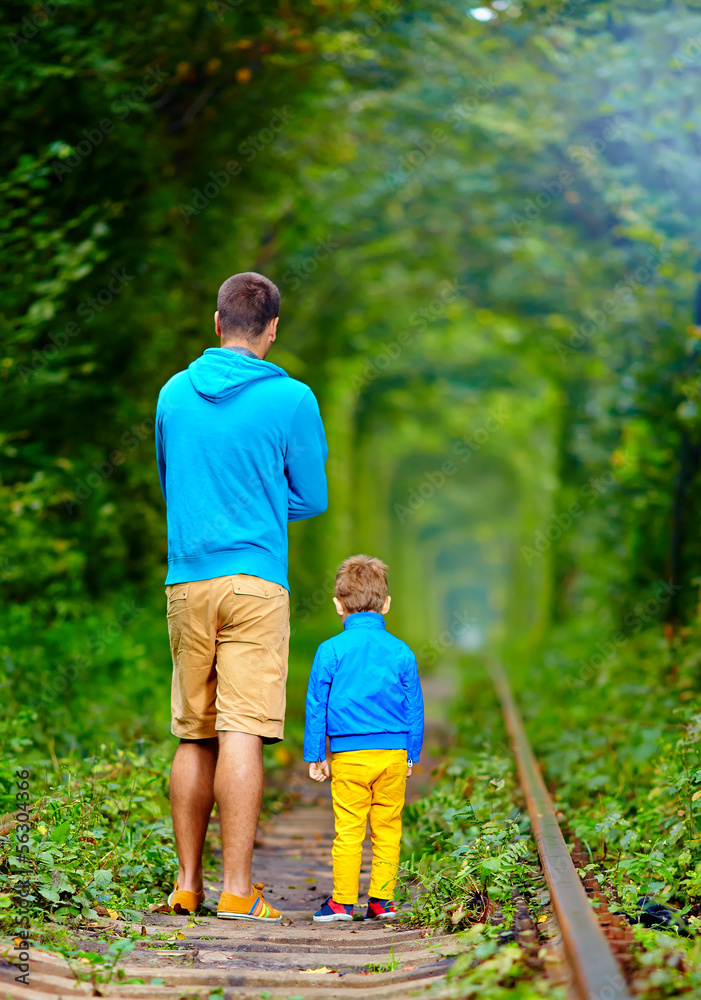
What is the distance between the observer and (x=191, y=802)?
3811mm

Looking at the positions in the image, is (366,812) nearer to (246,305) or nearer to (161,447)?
(161,447)

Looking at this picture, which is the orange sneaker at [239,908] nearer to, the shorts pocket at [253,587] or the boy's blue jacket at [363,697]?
the boy's blue jacket at [363,697]

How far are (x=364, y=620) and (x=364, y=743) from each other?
1.62 feet

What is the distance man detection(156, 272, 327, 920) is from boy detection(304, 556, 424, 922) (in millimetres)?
233

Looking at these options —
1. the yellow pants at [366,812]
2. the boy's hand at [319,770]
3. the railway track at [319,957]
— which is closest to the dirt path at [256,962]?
the railway track at [319,957]

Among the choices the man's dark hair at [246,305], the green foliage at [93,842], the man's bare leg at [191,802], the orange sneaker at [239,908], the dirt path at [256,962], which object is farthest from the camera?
the man's dark hair at [246,305]

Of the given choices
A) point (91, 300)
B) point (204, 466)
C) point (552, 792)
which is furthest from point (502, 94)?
point (204, 466)

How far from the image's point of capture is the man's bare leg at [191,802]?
380cm

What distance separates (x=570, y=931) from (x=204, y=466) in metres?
2.02

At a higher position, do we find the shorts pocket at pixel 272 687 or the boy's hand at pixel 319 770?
the shorts pocket at pixel 272 687

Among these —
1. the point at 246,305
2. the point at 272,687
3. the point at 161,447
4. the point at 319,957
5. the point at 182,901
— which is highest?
the point at 246,305

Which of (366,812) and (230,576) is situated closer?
(230,576)

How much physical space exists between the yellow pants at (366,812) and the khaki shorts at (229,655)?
0.36 metres

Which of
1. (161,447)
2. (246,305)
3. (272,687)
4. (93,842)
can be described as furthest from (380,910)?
(246,305)
